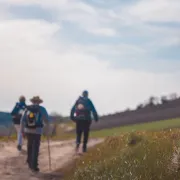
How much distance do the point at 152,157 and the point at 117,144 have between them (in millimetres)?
4560

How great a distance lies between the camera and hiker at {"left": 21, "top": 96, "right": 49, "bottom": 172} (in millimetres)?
16188

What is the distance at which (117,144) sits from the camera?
57.3 ft

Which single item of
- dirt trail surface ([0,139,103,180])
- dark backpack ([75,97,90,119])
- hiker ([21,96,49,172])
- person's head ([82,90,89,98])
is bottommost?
dirt trail surface ([0,139,103,180])

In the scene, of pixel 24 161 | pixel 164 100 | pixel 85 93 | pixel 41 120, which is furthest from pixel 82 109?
pixel 164 100

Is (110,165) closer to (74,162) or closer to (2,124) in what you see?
(74,162)

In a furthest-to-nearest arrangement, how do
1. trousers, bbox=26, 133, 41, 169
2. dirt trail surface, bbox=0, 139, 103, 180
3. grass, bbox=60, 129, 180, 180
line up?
1. trousers, bbox=26, 133, 41, 169
2. dirt trail surface, bbox=0, 139, 103, 180
3. grass, bbox=60, 129, 180, 180

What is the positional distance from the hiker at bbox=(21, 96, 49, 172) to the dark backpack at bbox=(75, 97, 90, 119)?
7.99 feet

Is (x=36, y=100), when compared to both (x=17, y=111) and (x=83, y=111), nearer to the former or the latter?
(x=83, y=111)

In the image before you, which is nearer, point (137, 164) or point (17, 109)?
point (137, 164)

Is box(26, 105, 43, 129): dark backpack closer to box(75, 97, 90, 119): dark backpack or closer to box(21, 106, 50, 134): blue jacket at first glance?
box(21, 106, 50, 134): blue jacket

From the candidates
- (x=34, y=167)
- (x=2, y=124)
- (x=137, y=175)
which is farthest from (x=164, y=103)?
(x=137, y=175)

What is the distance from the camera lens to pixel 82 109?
736 inches

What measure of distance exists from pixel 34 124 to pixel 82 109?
2771 millimetres

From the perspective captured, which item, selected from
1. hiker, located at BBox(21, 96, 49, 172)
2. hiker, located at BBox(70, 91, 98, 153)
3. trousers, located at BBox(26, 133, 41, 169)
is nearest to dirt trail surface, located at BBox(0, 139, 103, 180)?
trousers, located at BBox(26, 133, 41, 169)
